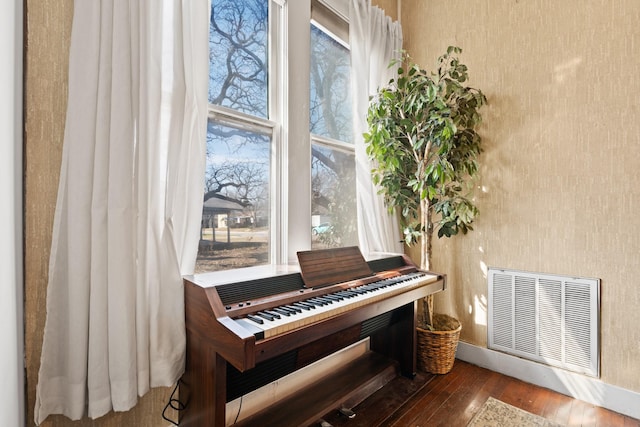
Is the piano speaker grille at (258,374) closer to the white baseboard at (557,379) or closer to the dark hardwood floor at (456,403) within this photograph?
the dark hardwood floor at (456,403)

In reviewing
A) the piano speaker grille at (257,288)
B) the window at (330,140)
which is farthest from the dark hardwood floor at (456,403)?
the window at (330,140)

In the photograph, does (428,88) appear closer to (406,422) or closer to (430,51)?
(430,51)

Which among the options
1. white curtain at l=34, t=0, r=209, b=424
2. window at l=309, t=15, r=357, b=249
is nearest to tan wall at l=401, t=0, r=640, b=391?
window at l=309, t=15, r=357, b=249

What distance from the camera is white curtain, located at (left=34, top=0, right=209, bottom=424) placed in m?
1.14

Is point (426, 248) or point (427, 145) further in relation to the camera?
point (426, 248)

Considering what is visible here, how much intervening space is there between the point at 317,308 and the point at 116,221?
881 mm

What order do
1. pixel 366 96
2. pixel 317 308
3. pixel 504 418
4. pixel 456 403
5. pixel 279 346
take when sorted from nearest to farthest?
1. pixel 279 346
2. pixel 317 308
3. pixel 504 418
4. pixel 456 403
5. pixel 366 96

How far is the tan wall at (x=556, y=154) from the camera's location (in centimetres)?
188

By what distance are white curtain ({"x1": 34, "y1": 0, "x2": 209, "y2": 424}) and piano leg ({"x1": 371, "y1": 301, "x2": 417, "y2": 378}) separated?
4.98 ft

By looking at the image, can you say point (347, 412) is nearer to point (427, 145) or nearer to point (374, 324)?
point (374, 324)

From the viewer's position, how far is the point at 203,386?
4.19ft

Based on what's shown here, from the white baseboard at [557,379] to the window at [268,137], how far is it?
140 cm

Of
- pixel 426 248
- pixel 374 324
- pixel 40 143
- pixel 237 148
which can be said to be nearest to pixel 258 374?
pixel 374 324

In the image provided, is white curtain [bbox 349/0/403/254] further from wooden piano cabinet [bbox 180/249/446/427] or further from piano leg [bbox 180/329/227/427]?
piano leg [bbox 180/329/227/427]
